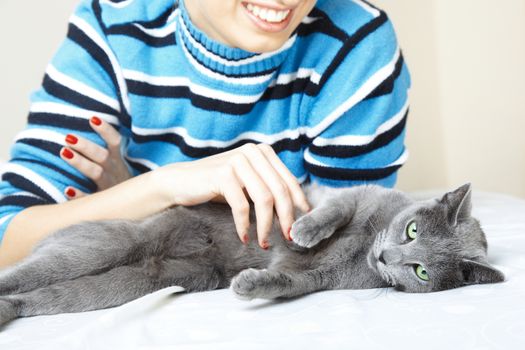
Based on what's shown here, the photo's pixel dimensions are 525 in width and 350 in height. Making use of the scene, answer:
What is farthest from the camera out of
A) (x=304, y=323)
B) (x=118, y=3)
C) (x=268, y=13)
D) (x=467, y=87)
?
(x=467, y=87)

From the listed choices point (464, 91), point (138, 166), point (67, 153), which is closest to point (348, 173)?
point (138, 166)

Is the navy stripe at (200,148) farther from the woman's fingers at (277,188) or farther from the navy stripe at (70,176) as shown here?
the woman's fingers at (277,188)

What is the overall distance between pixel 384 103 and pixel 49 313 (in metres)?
0.79

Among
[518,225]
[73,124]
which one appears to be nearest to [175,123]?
[73,124]

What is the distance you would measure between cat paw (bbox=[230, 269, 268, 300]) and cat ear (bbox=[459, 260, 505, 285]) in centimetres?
36

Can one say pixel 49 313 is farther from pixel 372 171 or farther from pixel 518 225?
pixel 518 225

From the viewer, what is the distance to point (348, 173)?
1351 mm

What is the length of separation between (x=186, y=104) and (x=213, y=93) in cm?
7

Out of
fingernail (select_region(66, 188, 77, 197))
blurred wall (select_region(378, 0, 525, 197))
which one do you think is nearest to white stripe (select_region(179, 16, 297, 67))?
fingernail (select_region(66, 188, 77, 197))

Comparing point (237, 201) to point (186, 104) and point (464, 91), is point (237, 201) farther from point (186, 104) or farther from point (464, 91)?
point (464, 91)

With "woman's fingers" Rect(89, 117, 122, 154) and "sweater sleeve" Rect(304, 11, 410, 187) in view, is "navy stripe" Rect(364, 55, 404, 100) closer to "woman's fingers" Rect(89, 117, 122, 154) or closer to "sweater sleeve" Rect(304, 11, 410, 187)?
"sweater sleeve" Rect(304, 11, 410, 187)

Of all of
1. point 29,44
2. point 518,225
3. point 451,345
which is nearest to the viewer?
point 451,345

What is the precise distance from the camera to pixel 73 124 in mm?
1315

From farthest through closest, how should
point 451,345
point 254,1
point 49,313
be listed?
point 254,1, point 49,313, point 451,345
